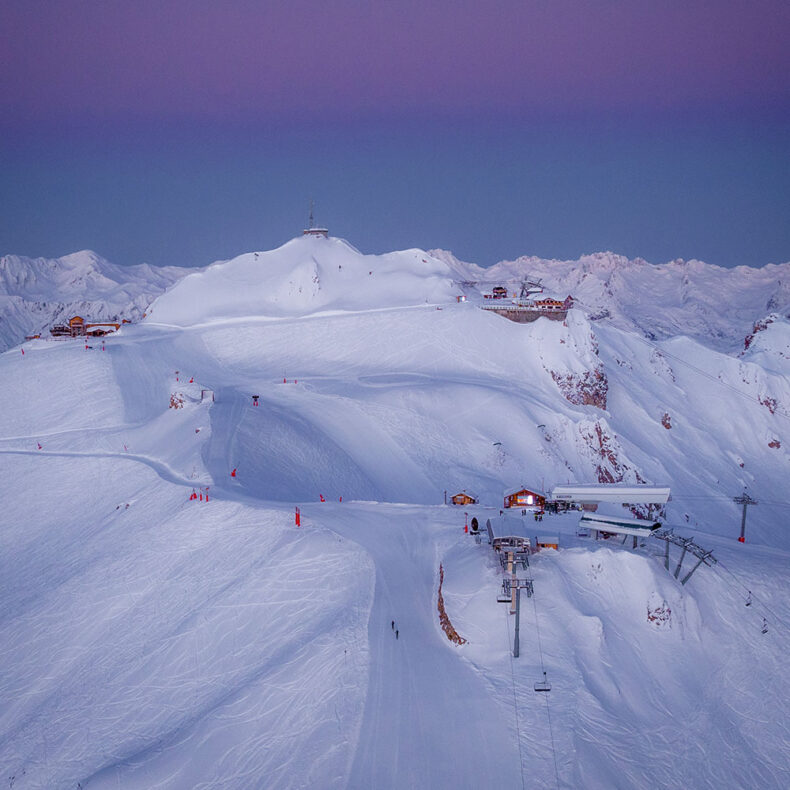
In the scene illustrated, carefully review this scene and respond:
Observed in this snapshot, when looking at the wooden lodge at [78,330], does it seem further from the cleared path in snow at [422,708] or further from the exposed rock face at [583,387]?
the cleared path in snow at [422,708]

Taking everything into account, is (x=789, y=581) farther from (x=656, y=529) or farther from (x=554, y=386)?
(x=554, y=386)

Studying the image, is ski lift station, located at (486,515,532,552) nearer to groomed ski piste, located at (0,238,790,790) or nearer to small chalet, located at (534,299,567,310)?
groomed ski piste, located at (0,238,790,790)

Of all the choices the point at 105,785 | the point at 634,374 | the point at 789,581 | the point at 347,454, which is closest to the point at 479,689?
the point at 105,785

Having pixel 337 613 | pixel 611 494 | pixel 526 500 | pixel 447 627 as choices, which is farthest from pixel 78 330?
pixel 447 627

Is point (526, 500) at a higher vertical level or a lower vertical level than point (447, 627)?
higher

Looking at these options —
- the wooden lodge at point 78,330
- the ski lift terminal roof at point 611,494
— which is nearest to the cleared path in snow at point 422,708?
the ski lift terminal roof at point 611,494

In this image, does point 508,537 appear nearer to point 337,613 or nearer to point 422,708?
point 337,613
